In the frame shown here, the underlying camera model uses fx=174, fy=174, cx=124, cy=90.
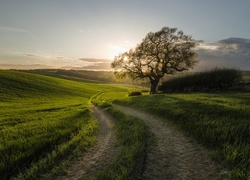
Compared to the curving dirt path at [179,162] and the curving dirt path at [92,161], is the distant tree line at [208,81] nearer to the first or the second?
the curving dirt path at [179,162]

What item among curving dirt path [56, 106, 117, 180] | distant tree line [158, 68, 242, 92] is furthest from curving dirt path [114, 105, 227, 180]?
distant tree line [158, 68, 242, 92]

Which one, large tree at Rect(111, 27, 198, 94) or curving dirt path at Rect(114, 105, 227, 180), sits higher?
large tree at Rect(111, 27, 198, 94)

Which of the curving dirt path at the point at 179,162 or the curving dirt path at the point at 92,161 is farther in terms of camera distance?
the curving dirt path at the point at 92,161

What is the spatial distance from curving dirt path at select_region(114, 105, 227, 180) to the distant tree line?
26478mm

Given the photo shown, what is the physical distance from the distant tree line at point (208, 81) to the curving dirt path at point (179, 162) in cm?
2648

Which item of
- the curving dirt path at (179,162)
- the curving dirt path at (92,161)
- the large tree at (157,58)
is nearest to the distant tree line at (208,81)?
the large tree at (157,58)

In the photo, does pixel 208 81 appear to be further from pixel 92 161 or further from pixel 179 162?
pixel 92 161

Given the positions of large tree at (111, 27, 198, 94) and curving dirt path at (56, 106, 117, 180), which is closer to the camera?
curving dirt path at (56, 106, 117, 180)

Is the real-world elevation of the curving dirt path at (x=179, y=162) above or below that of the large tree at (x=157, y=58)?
below

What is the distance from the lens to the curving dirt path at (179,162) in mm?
5641

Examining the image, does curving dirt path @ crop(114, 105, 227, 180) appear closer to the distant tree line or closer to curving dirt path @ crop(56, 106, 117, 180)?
curving dirt path @ crop(56, 106, 117, 180)

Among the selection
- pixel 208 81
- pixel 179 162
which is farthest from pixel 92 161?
pixel 208 81

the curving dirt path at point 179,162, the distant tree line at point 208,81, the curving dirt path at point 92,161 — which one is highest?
the distant tree line at point 208,81

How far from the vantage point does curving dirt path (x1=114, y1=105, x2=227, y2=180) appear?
5641 millimetres
